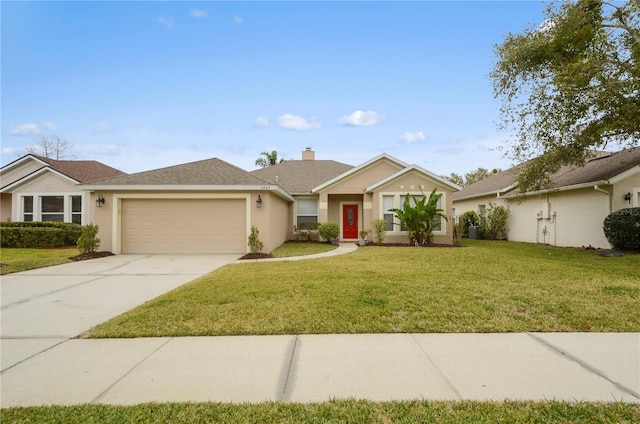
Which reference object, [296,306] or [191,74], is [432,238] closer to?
[296,306]

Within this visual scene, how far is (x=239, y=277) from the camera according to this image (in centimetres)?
750

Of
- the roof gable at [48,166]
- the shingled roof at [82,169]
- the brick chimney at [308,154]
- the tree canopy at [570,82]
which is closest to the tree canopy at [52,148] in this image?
the roof gable at [48,166]

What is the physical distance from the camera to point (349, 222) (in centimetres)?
1858

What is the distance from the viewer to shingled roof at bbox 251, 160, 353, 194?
18.9m

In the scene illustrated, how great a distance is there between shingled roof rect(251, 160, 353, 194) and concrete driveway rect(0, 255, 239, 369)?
904cm

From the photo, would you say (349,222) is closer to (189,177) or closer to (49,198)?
(189,177)

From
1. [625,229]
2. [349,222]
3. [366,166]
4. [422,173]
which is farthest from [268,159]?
[625,229]

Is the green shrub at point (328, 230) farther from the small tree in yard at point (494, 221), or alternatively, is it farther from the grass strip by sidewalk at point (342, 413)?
the grass strip by sidewalk at point (342, 413)

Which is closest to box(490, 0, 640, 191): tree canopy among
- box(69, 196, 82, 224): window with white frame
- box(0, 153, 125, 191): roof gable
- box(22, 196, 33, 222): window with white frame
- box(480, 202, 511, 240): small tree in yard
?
box(480, 202, 511, 240): small tree in yard

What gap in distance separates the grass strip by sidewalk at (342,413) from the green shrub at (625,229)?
39.7ft

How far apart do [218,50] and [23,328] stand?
43.3 ft

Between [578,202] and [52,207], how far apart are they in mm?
25640

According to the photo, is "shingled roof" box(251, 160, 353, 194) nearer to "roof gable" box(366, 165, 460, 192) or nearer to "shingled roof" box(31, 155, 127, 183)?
"roof gable" box(366, 165, 460, 192)

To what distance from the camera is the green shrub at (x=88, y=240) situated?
11.6 m
